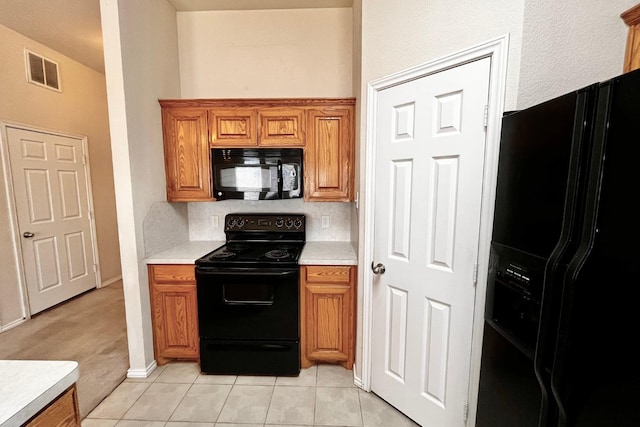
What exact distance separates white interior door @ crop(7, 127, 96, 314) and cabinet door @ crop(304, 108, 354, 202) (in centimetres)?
312

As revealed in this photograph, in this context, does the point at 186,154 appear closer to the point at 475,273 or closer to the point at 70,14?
the point at 70,14

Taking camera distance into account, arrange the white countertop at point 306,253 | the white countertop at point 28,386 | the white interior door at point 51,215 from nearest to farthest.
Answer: the white countertop at point 28,386, the white countertop at point 306,253, the white interior door at point 51,215

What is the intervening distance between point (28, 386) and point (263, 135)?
1985mm

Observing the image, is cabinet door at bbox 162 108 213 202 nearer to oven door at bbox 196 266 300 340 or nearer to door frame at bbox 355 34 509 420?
oven door at bbox 196 266 300 340

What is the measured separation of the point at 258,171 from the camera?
2.31 m

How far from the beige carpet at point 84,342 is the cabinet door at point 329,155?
208cm

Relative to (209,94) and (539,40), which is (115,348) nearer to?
(209,94)

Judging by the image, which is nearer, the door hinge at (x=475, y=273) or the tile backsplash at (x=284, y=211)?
the door hinge at (x=475, y=273)

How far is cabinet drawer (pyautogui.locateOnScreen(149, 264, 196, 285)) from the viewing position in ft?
6.93

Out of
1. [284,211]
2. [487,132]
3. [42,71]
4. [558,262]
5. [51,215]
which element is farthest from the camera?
[51,215]

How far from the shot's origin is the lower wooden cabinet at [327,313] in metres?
2.11

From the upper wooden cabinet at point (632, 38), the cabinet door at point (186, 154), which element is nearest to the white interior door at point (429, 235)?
the upper wooden cabinet at point (632, 38)

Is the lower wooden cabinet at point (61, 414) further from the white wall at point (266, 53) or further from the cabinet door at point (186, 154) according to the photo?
the white wall at point (266, 53)

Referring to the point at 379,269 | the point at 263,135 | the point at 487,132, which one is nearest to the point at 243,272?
the point at 379,269
